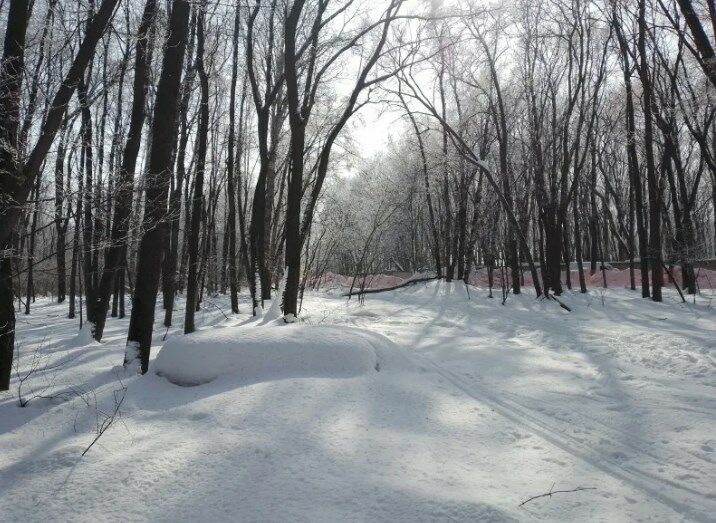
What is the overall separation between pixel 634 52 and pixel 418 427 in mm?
14083

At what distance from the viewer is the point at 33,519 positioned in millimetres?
2078

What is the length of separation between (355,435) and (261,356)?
1.51 m

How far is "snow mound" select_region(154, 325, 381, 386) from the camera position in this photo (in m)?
4.07

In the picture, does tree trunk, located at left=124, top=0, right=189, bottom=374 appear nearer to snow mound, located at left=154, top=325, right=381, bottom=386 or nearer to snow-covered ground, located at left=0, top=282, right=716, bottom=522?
snow-covered ground, located at left=0, top=282, right=716, bottom=522

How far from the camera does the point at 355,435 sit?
9.70 feet

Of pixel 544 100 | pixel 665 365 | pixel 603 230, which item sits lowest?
pixel 665 365

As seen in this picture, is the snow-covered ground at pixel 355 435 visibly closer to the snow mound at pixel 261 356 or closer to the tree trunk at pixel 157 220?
the snow mound at pixel 261 356

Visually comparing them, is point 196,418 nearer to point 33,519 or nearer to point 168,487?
point 168,487

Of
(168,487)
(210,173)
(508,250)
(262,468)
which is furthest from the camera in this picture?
(210,173)

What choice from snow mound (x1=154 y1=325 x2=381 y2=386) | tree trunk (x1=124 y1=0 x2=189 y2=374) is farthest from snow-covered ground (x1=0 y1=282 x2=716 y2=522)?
tree trunk (x1=124 y1=0 x2=189 y2=374)

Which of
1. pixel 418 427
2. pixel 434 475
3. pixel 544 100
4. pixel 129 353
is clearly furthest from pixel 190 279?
pixel 544 100

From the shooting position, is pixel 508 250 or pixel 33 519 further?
pixel 508 250

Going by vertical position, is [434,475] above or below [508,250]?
below

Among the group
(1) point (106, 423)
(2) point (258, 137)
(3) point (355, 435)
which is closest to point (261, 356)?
(1) point (106, 423)
